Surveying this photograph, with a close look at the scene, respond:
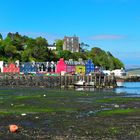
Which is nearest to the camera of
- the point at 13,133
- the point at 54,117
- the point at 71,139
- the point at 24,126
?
the point at 71,139

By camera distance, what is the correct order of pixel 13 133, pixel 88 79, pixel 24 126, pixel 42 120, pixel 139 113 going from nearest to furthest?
pixel 13 133
pixel 24 126
pixel 42 120
pixel 139 113
pixel 88 79

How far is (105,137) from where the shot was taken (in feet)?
116

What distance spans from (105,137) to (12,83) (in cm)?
13120

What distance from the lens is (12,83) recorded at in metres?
165

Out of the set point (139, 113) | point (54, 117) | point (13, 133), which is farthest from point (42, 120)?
point (139, 113)

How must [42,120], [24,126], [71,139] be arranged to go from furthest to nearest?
1. [42,120]
2. [24,126]
3. [71,139]

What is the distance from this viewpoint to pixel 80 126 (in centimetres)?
4138

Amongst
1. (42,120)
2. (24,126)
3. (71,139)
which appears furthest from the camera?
(42,120)

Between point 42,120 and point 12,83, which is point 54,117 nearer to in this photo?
point 42,120

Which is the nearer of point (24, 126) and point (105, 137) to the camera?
point (105, 137)

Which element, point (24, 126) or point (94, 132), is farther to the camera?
point (24, 126)

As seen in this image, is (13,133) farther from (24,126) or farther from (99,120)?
(99,120)

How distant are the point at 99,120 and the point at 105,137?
412 inches

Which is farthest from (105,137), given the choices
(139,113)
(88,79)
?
(88,79)
